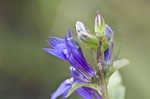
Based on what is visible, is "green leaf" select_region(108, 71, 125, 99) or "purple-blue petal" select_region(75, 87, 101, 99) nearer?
"purple-blue petal" select_region(75, 87, 101, 99)

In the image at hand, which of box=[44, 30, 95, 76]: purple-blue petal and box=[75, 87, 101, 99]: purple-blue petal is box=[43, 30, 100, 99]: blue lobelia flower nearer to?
box=[44, 30, 95, 76]: purple-blue petal

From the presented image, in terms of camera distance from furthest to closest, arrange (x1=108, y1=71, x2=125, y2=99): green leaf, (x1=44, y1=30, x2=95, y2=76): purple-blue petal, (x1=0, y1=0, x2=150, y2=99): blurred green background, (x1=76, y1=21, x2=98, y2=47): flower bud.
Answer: (x1=0, y1=0, x2=150, y2=99): blurred green background, (x1=108, y1=71, x2=125, y2=99): green leaf, (x1=44, y1=30, x2=95, y2=76): purple-blue petal, (x1=76, y1=21, x2=98, y2=47): flower bud

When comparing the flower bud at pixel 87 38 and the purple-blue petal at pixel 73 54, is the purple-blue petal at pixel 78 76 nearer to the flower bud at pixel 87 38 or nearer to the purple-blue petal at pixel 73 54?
the purple-blue petal at pixel 73 54

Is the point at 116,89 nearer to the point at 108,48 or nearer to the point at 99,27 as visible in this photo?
the point at 108,48

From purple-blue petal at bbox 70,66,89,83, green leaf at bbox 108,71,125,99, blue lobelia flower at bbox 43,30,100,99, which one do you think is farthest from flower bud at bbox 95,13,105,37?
green leaf at bbox 108,71,125,99

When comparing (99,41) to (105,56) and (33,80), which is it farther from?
(33,80)

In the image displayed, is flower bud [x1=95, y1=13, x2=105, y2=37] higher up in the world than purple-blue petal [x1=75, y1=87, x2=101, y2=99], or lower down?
higher up

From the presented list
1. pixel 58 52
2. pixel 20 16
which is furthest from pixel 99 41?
pixel 20 16
